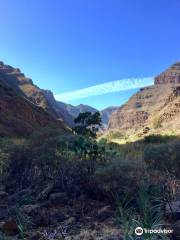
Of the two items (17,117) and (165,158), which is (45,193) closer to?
(165,158)

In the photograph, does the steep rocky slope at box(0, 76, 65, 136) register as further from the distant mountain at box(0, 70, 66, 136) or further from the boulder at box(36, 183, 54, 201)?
the boulder at box(36, 183, 54, 201)

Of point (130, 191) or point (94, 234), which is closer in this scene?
point (94, 234)

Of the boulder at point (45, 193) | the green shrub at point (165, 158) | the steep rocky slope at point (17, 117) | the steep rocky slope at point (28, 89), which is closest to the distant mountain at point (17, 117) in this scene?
the steep rocky slope at point (17, 117)

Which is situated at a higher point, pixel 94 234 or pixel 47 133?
pixel 47 133

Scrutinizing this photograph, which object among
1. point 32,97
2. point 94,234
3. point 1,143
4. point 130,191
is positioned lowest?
point 94,234

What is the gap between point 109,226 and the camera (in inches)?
374

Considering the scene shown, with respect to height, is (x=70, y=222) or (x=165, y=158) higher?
(x=165, y=158)

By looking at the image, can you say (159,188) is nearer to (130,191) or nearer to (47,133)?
(130,191)

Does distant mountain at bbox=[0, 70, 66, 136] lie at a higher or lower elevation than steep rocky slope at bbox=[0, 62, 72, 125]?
lower

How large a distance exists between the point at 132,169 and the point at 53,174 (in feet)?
12.4

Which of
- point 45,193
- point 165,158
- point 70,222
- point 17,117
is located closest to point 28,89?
point 17,117

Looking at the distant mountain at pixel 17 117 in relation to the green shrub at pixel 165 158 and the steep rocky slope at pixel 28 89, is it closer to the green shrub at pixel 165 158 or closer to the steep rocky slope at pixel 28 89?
the green shrub at pixel 165 158

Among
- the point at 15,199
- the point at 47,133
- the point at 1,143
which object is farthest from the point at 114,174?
the point at 1,143

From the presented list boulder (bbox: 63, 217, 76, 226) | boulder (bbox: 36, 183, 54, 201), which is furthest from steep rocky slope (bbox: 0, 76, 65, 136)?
boulder (bbox: 63, 217, 76, 226)
